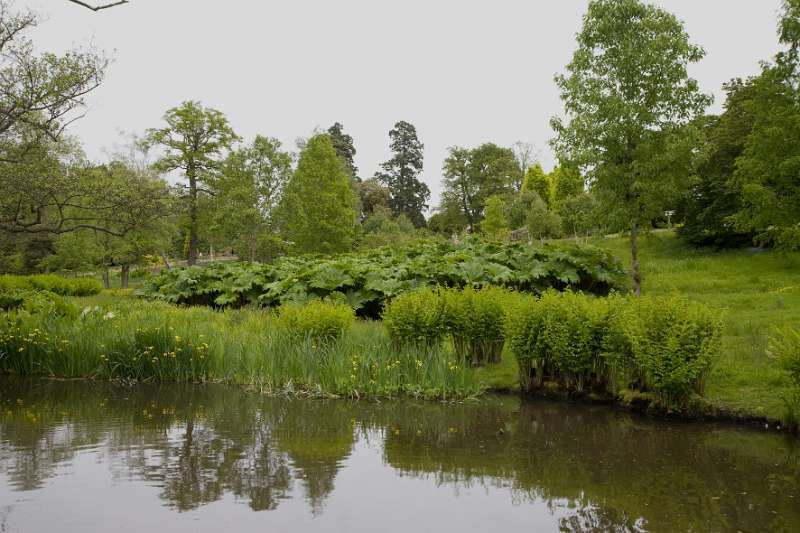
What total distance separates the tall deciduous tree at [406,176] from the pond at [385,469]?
5993 centimetres

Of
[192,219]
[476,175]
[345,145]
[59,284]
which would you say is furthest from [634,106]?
[345,145]

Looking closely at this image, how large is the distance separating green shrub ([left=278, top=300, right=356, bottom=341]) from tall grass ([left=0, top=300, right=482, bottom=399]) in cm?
12

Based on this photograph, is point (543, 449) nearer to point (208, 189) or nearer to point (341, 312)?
point (341, 312)

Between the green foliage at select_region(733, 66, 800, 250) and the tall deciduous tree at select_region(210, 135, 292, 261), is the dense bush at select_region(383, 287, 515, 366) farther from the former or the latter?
the tall deciduous tree at select_region(210, 135, 292, 261)

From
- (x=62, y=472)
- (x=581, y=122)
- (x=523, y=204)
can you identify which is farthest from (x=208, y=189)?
(x=62, y=472)

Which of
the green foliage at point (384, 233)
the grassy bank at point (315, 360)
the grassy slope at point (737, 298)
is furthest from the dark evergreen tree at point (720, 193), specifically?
the green foliage at point (384, 233)

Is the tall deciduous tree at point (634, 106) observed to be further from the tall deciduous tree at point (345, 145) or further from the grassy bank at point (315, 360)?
the tall deciduous tree at point (345, 145)

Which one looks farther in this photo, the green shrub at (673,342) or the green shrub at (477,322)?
the green shrub at (477,322)

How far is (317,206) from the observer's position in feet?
104

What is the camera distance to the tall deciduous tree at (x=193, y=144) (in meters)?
36.2

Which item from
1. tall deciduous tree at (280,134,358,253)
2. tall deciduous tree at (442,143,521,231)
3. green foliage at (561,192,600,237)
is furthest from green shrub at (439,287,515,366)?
tall deciduous tree at (442,143,521,231)

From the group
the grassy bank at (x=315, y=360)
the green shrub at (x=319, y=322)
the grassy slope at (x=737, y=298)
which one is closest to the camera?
the grassy slope at (x=737, y=298)

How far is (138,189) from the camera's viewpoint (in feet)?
49.1

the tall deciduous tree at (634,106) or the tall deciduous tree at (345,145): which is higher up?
the tall deciduous tree at (345,145)
